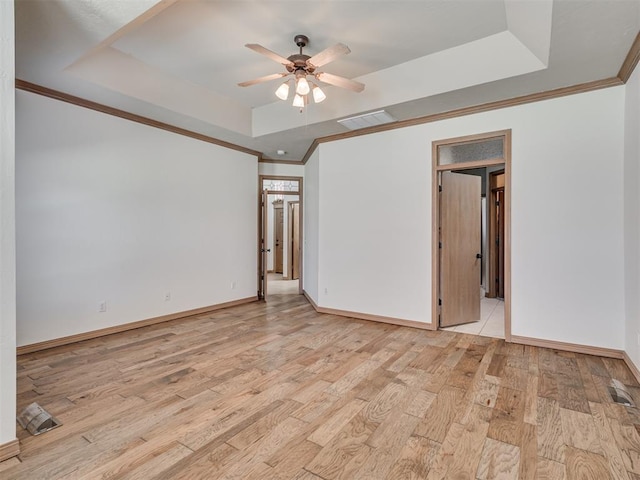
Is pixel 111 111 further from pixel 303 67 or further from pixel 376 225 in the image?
pixel 376 225

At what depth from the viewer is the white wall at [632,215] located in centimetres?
280

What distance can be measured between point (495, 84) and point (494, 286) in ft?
15.2

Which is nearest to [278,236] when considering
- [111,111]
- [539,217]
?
[111,111]

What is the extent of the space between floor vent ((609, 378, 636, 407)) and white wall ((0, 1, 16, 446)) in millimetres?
4021

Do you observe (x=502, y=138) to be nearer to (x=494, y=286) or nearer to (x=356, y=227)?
(x=356, y=227)

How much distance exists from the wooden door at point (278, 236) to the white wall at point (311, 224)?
3.25 m

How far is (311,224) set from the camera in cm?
595

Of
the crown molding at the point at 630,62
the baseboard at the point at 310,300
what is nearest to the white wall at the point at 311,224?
the baseboard at the point at 310,300

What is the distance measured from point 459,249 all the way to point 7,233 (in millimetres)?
4611

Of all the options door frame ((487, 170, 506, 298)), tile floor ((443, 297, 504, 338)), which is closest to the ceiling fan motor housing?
tile floor ((443, 297, 504, 338))

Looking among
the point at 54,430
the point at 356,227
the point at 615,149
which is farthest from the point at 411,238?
the point at 54,430

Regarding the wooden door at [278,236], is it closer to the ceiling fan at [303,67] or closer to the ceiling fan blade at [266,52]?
the ceiling fan at [303,67]

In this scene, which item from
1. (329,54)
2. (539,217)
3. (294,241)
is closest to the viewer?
(329,54)

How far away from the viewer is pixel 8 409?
1.79 meters
